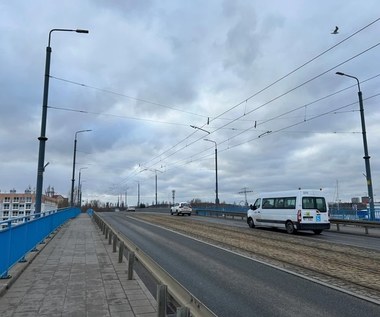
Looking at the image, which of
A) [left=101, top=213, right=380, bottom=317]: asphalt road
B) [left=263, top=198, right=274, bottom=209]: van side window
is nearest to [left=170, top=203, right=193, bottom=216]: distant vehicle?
[left=263, top=198, right=274, bottom=209]: van side window

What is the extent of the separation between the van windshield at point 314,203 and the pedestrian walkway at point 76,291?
44.2 ft

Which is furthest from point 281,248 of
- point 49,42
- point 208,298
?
point 49,42

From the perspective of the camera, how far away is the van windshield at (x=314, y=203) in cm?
2141

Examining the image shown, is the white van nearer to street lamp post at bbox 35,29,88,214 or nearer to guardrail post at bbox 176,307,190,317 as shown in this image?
street lamp post at bbox 35,29,88,214

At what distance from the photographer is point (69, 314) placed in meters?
5.83

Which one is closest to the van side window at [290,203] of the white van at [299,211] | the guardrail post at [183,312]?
the white van at [299,211]

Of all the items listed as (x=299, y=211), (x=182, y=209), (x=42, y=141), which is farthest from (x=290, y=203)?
(x=182, y=209)

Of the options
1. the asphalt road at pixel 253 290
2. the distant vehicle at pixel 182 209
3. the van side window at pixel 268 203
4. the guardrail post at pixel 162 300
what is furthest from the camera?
the distant vehicle at pixel 182 209

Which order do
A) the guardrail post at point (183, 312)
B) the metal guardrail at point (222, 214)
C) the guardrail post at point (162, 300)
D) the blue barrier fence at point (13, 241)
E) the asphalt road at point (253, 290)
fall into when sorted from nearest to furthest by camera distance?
the guardrail post at point (183, 312) → the guardrail post at point (162, 300) → the asphalt road at point (253, 290) → the blue barrier fence at point (13, 241) → the metal guardrail at point (222, 214)

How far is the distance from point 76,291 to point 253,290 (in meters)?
3.45

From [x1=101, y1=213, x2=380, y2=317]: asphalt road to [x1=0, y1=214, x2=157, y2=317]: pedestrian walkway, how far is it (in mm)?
1273

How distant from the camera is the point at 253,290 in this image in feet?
25.4

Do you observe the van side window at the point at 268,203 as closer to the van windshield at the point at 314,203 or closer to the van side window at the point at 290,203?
the van side window at the point at 290,203

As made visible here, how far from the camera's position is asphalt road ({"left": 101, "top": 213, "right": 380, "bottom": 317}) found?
6398 mm
